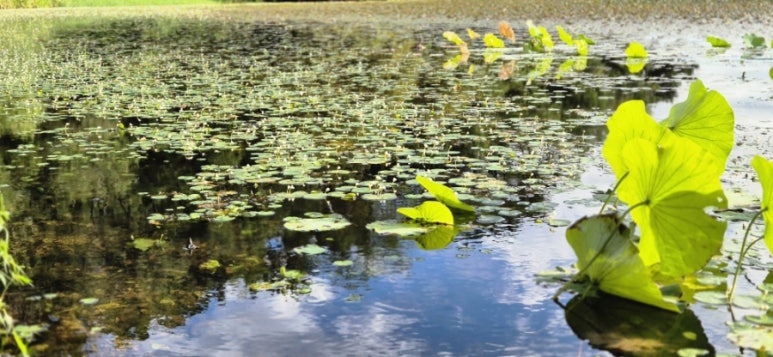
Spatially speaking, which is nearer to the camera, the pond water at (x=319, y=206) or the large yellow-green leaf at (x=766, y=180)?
the pond water at (x=319, y=206)

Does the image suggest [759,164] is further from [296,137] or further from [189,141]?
[189,141]

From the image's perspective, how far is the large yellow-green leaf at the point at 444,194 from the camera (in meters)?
4.46

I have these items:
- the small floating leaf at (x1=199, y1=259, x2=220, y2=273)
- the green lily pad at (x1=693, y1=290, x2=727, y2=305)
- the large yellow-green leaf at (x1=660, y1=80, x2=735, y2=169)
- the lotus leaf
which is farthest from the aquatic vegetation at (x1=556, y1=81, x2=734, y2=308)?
the small floating leaf at (x1=199, y1=259, x2=220, y2=273)

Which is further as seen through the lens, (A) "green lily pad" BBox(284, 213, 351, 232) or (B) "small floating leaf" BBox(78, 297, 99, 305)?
(A) "green lily pad" BBox(284, 213, 351, 232)

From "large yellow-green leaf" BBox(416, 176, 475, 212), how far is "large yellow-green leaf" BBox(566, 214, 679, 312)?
1.09 meters

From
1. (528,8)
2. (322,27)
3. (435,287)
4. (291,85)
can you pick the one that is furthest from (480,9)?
(435,287)

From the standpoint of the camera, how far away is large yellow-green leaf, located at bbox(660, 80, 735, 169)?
396 centimetres

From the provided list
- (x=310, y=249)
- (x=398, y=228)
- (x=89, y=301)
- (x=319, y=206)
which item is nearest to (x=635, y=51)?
(x=319, y=206)

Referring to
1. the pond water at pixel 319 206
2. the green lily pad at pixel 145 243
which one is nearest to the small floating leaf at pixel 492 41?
the pond water at pixel 319 206

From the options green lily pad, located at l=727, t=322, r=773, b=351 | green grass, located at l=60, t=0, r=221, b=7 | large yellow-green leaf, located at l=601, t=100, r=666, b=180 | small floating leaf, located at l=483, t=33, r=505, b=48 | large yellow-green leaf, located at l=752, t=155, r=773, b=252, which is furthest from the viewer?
green grass, located at l=60, t=0, r=221, b=7

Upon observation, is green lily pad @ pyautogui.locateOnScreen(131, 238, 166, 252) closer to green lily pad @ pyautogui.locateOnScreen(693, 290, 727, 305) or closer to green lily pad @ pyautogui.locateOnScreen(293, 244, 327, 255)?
green lily pad @ pyautogui.locateOnScreen(293, 244, 327, 255)

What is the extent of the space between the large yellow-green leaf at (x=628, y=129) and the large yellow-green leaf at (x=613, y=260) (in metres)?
0.31

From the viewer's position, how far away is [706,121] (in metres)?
4.02

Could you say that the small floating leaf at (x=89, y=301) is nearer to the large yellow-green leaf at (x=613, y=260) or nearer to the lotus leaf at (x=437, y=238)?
the lotus leaf at (x=437, y=238)
